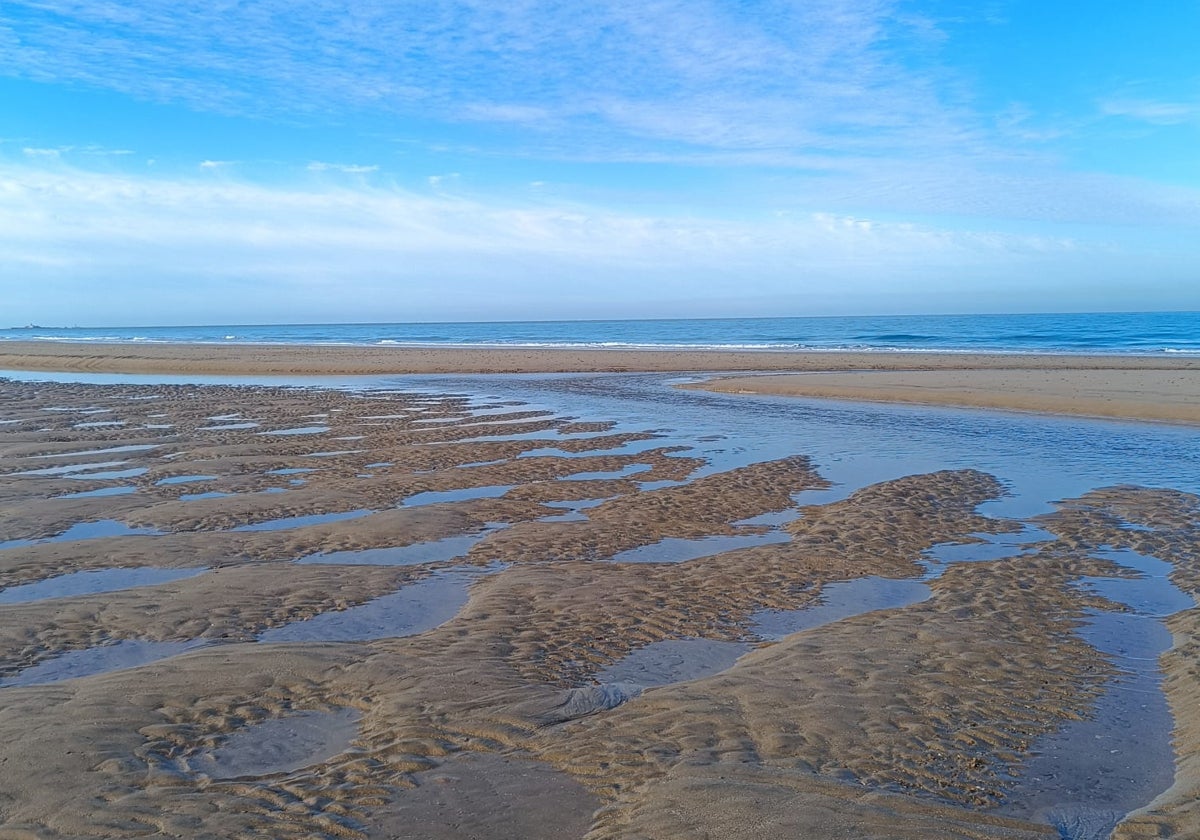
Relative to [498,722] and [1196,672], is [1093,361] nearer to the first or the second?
[1196,672]

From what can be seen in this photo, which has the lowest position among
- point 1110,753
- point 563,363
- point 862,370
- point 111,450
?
point 1110,753

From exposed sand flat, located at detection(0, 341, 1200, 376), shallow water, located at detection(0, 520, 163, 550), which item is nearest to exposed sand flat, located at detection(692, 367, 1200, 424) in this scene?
exposed sand flat, located at detection(0, 341, 1200, 376)

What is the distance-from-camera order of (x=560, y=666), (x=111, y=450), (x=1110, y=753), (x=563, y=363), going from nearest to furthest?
1. (x=1110, y=753)
2. (x=560, y=666)
3. (x=111, y=450)
4. (x=563, y=363)

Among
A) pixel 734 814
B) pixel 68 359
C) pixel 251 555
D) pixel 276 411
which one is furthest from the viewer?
pixel 68 359

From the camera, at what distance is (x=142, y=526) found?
11.8 meters

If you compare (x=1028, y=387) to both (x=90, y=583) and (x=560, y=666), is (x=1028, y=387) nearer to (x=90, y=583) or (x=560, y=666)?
(x=560, y=666)

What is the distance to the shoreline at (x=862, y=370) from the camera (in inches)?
1033

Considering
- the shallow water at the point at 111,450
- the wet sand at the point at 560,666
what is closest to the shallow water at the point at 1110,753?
the wet sand at the point at 560,666

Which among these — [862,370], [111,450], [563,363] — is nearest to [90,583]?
[111,450]

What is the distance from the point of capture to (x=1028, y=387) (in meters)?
29.6

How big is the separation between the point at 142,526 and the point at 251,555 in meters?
2.39

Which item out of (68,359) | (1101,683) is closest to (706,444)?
(1101,683)

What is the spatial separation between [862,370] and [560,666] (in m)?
35.7

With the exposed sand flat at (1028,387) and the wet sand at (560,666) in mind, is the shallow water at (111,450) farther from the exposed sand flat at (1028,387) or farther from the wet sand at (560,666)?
the exposed sand flat at (1028,387)
